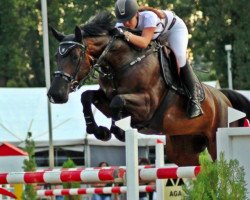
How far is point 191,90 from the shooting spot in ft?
29.8

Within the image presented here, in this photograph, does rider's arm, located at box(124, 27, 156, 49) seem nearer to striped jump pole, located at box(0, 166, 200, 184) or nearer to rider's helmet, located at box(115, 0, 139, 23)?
rider's helmet, located at box(115, 0, 139, 23)

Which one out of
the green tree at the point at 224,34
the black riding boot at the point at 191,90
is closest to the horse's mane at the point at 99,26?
the black riding boot at the point at 191,90

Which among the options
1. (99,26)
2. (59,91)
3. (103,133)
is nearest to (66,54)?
(59,91)

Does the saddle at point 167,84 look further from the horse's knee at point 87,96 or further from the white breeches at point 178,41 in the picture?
the horse's knee at point 87,96

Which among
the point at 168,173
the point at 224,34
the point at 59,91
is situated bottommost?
the point at 168,173

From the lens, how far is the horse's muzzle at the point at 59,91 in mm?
8211

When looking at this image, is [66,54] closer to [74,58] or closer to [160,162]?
[74,58]

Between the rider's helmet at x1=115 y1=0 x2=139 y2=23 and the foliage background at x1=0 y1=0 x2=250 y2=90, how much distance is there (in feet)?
68.9

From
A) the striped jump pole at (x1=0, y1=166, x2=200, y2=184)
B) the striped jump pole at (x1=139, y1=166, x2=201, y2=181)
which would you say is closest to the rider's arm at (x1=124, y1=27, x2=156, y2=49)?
the striped jump pole at (x1=0, y1=166, x2=200, y2=184)

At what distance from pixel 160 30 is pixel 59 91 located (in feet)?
4.14

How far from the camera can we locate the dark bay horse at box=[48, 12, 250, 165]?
27.6 ft

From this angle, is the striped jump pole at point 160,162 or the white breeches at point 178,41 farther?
the striped jump pole at point 160,162

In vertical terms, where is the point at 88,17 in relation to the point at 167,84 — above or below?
above

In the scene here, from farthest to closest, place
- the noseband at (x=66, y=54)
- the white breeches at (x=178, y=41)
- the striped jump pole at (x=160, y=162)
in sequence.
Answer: the striped jump pole at (x=160, y=162), the white breeches at (x=178, y=41), the noseband at (x=66, y=54)
